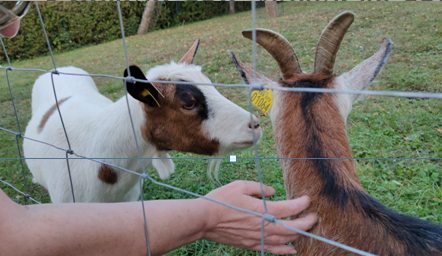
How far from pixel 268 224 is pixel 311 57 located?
17.4 feet

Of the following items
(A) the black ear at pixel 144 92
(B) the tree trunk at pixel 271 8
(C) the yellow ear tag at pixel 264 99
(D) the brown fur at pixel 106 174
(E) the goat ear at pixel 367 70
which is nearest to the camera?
(C) the yellow ear tag at pixel 264 99

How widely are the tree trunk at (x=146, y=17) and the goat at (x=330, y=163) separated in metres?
12.1

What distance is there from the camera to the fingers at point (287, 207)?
4.55 ft

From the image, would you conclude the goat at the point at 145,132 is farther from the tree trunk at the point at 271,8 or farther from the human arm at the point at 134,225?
the tree trunk at the point at 271,8

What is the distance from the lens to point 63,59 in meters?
11.7

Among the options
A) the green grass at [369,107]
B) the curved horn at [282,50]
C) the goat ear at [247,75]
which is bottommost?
the green grass at [369,107]

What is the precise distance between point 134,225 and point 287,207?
0.46 m

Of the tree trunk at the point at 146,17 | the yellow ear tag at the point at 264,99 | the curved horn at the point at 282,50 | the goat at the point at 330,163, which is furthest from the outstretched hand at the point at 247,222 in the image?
the tree trunk at the point at 146,17

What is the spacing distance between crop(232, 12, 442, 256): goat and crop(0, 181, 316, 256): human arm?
0.35 feet

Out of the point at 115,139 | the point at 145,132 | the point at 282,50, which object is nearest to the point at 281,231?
the point at 282,50

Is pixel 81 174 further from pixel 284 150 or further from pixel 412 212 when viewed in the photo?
pixel 412 212

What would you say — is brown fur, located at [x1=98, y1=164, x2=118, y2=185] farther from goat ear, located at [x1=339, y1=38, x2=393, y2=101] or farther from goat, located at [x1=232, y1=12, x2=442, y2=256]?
goat ear, located at [x1=339, y1=38, x2=393, y2=101]

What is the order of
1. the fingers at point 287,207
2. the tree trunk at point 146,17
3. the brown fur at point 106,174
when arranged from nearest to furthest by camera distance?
1. the fingers at point 287,207
2. the brown fur at point 106,174
3. the tree trunk at point 146,17

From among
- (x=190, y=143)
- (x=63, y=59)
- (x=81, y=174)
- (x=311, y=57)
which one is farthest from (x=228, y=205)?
(x=63, y=59)
